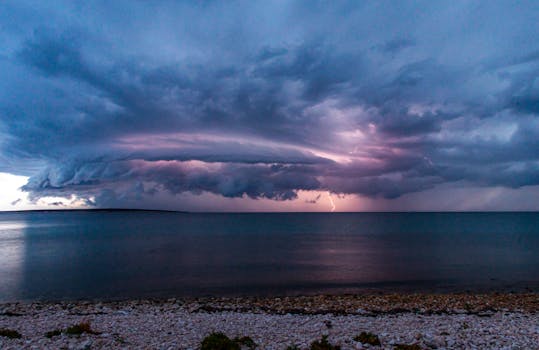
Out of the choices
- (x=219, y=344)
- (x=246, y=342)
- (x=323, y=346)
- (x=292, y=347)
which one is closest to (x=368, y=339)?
(x=323, y=346)

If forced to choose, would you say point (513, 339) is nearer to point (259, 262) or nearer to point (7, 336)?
point (7, 336)

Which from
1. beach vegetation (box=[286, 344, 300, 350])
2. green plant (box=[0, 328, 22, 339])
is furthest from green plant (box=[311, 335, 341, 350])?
green plant (box=[0, 328, 22, 339])

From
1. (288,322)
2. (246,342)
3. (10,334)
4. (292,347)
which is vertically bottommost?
(288,322)

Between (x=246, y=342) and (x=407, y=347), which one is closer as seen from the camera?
(x=407, y=347)

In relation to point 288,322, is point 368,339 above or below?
above

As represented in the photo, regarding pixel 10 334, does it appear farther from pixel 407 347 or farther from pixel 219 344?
pixel 407 347

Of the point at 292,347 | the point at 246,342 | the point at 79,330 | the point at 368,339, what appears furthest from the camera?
the point at 79,330

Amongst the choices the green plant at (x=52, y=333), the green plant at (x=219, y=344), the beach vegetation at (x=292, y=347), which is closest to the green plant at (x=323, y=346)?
the beach vegetation at (x=292, y=347)

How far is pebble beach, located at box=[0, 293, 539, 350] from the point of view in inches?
551

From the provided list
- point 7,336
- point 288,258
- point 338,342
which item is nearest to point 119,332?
point 7,336

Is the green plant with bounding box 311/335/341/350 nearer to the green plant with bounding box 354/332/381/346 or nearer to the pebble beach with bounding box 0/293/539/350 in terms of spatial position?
the pebble beach with bounding box 0/293/539/350

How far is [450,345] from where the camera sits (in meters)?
13.8

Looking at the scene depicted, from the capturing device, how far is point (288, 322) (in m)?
18.9

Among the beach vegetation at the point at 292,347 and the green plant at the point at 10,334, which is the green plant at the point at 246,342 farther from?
the green plant at the point at 10,334
